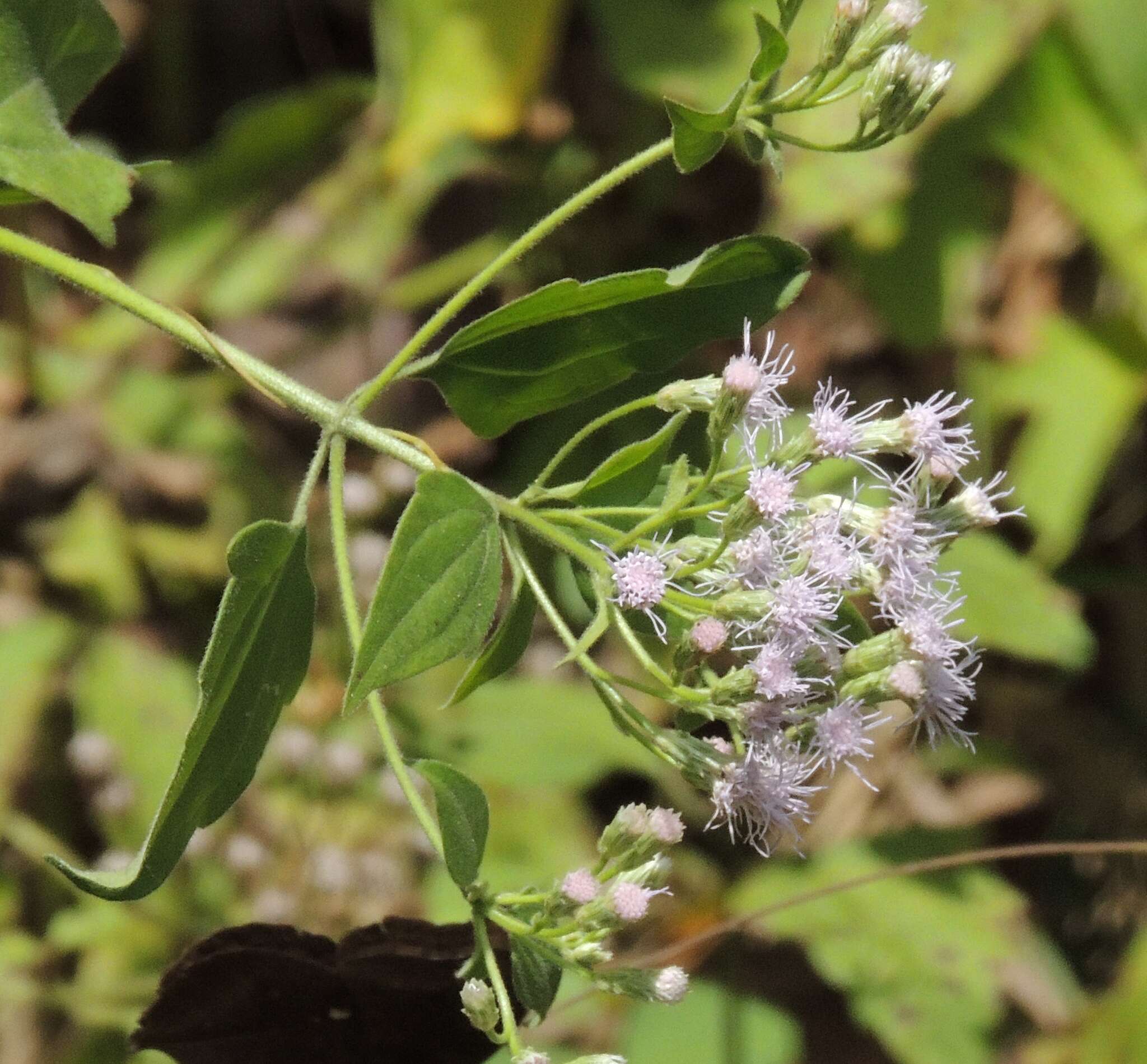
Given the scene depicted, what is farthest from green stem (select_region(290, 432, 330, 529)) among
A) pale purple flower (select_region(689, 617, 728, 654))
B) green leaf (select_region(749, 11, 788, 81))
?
green leaf (select_region(749, 11, 788, 81))

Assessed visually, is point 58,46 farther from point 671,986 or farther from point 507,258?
point 671,986

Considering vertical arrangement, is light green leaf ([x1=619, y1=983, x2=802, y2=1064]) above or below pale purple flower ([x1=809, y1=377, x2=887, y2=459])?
below

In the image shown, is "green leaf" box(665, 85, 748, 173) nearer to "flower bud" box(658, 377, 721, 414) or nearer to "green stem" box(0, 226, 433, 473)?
"flower bud" box(658, 377, 721, 414)

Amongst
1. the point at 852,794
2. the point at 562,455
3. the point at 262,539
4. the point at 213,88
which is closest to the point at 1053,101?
the point at 852,794

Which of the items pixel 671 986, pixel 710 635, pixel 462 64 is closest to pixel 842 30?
pixel 710 635

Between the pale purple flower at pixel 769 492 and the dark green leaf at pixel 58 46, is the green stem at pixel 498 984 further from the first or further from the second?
the dark green leaf at pixel 58 46

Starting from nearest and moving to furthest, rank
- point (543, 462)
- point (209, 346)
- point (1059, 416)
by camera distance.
Result: point (209, 346) → point (543, 462) → point (1059, 416)

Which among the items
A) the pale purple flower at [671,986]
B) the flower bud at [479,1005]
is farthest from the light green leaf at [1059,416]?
the flower bud at [479,1005]
